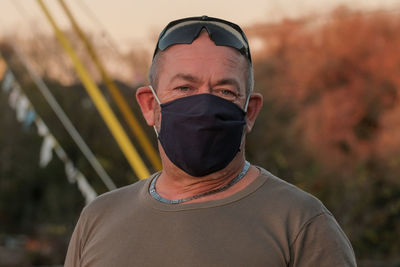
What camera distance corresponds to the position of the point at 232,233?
6.63ft

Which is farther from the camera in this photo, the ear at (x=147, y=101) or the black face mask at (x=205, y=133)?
the ear at (x=147, y=101)

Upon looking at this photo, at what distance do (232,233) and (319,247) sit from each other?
0.24 metres

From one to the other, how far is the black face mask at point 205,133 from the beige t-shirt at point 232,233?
0.43 ft

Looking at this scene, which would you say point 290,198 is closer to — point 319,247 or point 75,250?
point 319,247

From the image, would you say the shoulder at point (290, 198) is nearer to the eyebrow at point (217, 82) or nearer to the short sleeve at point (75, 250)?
the eyebrow at point (217, 82)

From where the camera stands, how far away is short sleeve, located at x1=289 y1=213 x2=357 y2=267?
1.95m

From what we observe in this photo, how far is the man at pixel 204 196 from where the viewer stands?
6.51 ft

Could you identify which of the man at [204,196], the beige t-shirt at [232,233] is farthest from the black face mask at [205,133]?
the beige t-shirt at [232,233]

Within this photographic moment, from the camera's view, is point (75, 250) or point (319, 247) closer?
point (319, 247)

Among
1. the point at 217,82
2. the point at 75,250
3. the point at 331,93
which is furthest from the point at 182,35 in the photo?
the point at 331,93

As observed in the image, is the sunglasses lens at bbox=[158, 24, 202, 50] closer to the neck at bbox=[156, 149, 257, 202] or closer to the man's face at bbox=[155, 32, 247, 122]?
the man's face at bbox=[155, 32, 247, 122]

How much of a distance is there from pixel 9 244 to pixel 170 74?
1785 cm

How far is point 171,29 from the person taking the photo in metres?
2.30

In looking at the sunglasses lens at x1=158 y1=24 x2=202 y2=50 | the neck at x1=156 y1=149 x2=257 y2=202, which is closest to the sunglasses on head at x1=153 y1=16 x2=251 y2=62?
the sunglasses lens at x1=158 y1=24 x2=202 y2=50
